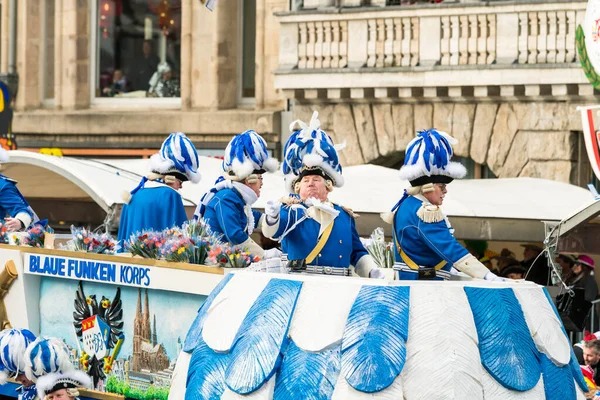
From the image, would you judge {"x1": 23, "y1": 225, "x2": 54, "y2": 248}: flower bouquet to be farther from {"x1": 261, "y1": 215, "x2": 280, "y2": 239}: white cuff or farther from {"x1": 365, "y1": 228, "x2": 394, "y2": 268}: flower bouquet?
{"x1": 261, "y1": 215, "x2": 280, "y2": 239}: white cuff

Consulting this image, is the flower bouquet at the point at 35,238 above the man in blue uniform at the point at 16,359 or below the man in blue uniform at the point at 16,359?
above

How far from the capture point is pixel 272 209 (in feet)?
17.4

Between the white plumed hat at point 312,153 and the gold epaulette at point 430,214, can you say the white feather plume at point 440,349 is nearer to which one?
the white plumed hat at point 312,153

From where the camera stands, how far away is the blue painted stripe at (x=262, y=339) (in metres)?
4.11

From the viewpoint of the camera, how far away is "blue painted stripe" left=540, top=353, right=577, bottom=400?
4.19 meters

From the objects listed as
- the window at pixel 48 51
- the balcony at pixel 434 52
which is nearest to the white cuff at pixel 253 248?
the balcony at pixel 434 52

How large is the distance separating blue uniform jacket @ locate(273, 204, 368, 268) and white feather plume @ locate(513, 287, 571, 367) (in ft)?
4.39

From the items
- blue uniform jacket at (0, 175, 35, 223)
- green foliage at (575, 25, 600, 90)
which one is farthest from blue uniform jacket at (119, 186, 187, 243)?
green foliage at (575, 25, 600, 90)

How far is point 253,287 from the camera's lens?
4316 millimetres

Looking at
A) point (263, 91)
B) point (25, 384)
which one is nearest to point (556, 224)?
point (25, 384)

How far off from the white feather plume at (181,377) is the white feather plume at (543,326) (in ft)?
3.23

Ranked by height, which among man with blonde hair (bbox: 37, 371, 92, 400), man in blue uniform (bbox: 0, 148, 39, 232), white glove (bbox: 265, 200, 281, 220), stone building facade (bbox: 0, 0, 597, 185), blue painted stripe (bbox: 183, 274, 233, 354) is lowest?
man with blonde hair (bbox: 37, 371, 92, 400)

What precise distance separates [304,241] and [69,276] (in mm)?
2363

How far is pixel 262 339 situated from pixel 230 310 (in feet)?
0.65
